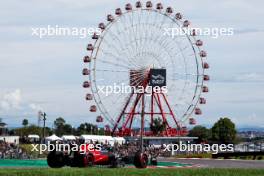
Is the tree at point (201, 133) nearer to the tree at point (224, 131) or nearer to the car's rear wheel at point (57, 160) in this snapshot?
the tree at point (224, 131)

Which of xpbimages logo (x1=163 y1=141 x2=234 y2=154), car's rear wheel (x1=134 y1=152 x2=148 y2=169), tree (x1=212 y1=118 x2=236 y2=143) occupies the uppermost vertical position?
tree (x1=212 y1=118 x2=236 y2=143)

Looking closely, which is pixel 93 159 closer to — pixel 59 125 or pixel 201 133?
pixel 201 133

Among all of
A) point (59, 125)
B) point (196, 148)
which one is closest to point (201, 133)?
point (59, 125)

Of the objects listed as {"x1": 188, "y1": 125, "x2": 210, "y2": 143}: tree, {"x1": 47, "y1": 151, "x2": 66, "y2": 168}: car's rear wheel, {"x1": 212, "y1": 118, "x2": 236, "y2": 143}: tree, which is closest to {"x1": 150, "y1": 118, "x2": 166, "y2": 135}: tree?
{"x1": 212, "y1": 118, "x2": 236, "y2": 143}: tree

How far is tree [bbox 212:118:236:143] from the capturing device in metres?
108

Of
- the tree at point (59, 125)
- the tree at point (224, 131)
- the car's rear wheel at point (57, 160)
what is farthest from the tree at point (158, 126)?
the car's rear wheel at point (57, 160)

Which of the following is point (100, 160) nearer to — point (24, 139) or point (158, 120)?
point (158, 120)

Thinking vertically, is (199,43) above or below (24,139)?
above

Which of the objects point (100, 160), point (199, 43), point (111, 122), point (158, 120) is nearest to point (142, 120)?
point (111, 122)

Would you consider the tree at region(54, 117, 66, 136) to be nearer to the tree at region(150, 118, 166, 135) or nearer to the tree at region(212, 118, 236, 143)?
the tree at region(212, 118, 236, 143)

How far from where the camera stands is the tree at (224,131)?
355 ft

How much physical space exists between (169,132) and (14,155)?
865 inches

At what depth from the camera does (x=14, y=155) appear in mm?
62375

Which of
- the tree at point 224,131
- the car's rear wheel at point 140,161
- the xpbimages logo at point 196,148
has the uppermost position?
the tree at point 224,131
